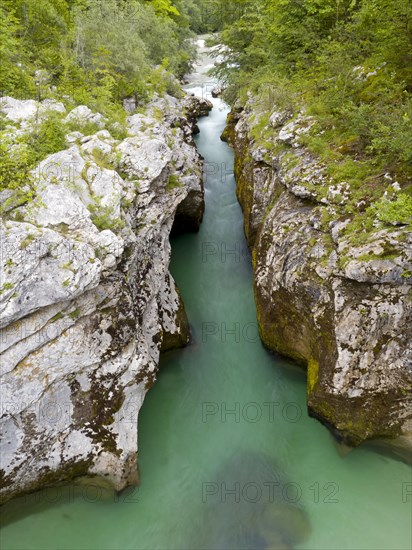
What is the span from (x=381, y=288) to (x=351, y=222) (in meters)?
1.46

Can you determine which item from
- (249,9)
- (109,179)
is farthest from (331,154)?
(249,9)

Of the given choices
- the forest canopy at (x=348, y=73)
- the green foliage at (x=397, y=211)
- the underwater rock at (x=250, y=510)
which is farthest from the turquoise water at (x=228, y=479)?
the forest canopy at (x=348, y=73)

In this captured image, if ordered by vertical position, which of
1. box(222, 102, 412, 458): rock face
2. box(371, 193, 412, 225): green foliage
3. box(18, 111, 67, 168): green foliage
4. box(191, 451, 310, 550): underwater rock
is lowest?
box(191, 451, 310, 550): underwater rock

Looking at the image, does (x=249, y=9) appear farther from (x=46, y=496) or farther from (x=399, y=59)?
(x=46, y=496)

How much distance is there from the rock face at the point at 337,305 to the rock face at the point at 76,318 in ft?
10.8

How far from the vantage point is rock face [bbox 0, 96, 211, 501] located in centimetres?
526

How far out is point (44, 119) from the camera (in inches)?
295

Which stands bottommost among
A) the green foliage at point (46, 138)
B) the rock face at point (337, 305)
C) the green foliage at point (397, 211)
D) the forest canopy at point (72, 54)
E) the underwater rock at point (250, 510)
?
the underwater rock at point (250, 510)

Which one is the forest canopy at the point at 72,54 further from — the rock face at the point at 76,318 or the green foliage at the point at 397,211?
the green foliage at the point at 397,211

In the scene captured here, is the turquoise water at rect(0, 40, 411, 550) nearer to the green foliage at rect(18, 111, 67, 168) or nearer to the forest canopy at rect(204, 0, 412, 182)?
the forest canopy at rect(204, 0, 412, 182)

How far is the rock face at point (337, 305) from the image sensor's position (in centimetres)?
580

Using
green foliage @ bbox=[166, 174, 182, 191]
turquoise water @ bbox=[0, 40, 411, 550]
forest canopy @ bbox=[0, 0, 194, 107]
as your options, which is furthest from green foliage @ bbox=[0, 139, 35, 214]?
turquoise water @ bbox=[0, 40, 411, 550]

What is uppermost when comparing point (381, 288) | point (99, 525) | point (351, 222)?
point (351, 222)

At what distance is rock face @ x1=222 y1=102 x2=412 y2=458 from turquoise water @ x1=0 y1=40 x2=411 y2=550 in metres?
0.73
